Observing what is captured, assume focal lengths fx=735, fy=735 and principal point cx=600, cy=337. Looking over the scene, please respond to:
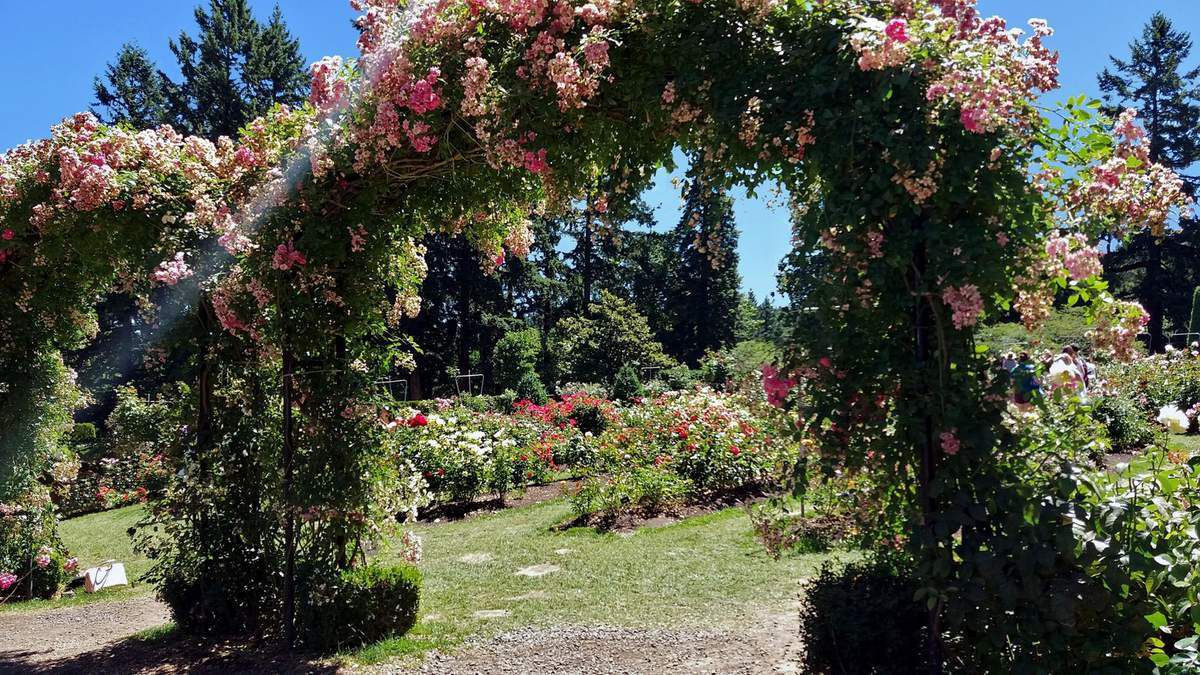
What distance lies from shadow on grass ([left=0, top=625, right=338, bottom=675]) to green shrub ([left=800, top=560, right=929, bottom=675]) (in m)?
2.54

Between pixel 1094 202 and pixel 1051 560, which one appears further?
pixel 1094 202

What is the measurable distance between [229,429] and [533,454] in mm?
5855

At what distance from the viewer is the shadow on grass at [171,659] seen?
4125mm

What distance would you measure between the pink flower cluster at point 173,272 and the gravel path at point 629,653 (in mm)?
2490

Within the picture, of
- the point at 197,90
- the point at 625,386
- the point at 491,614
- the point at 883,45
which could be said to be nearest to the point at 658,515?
the point at 491,614

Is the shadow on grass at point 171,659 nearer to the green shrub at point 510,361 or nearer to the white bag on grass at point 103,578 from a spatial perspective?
the white bag on grass at point 103,578

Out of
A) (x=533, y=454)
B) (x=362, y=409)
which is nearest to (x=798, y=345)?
(x=362, y=409)

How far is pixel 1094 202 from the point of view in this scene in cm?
239

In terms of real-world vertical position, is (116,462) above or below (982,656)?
above

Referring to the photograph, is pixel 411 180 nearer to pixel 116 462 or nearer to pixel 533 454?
pixel 533 454

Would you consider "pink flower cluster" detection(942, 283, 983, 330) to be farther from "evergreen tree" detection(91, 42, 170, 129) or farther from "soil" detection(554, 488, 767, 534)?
A: "evergreen tree" detection(91, 42, 170, 129)

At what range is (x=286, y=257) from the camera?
3.97m

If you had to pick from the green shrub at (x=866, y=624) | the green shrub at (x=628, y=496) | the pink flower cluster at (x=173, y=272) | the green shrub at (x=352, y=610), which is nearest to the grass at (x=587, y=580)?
the green shrub at (x=352, y=610)

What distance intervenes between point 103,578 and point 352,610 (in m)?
4.87
